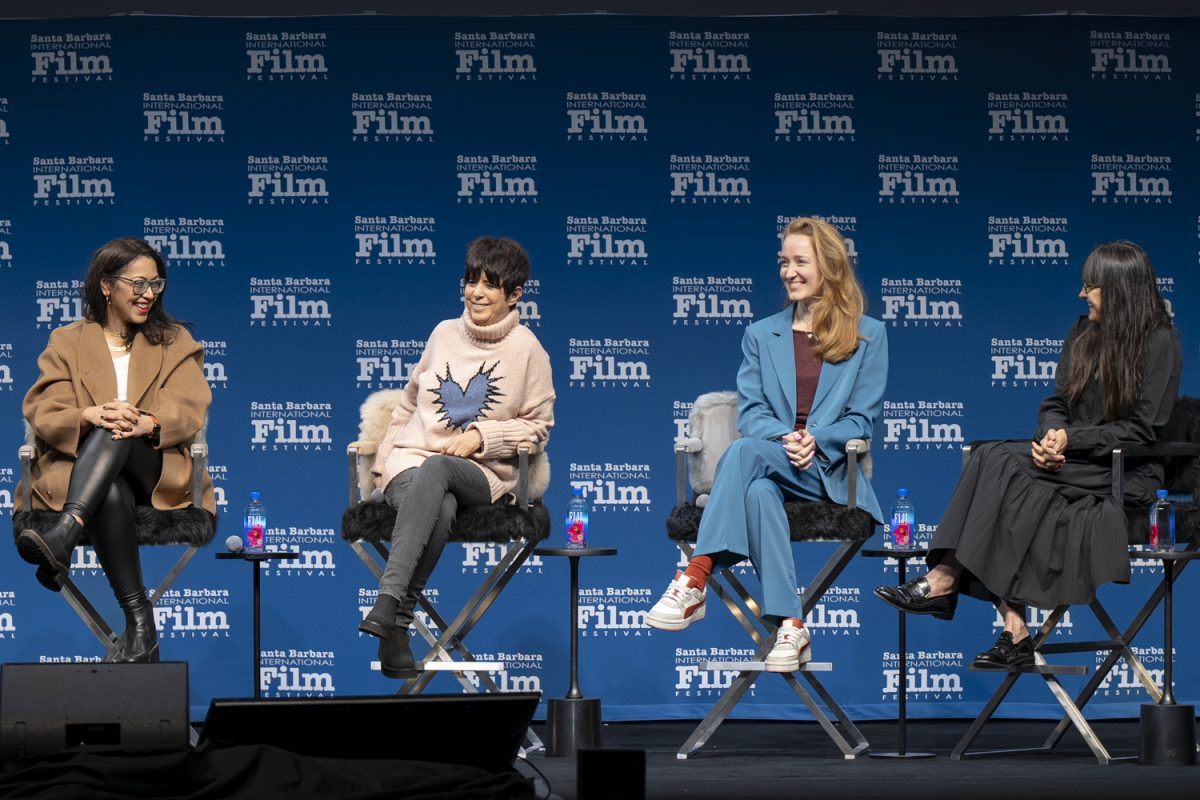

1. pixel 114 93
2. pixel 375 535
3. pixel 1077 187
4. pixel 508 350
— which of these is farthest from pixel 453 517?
pixel 1077 187

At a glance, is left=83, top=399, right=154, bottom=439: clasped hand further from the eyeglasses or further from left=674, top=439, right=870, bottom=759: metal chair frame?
left=674, top=439, right=870, bottom=759: metal chair frame

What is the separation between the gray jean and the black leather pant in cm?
75

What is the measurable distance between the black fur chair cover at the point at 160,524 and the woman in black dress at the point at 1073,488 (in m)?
2.05

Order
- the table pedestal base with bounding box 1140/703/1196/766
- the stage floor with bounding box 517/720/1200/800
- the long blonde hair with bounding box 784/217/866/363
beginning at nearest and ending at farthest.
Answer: the stage floor with bounding box 517/720/1200/800, the table pedestal base with bounding box 1140/703/1196/766, the long blonde hair with bounding box 784/217/866/363

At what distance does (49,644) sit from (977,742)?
11.1 feet

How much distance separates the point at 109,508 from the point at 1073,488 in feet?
9.20

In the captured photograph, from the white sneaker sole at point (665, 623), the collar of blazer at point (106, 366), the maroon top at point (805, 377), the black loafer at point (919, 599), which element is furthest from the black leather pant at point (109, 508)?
the black loafer at point (919, 599)

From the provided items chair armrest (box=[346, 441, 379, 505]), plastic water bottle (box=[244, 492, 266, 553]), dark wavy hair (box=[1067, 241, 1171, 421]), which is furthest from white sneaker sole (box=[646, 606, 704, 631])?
dark wavy hair (box=[1067, 241, 1171, 421])

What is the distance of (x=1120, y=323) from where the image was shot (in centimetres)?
468

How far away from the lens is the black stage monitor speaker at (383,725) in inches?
120

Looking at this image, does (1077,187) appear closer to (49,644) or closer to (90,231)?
(90,231)

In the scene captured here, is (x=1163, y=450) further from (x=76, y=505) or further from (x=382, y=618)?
(x=76, y=505)

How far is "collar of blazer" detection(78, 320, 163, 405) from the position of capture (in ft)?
15.9

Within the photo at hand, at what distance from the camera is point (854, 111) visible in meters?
6.00
